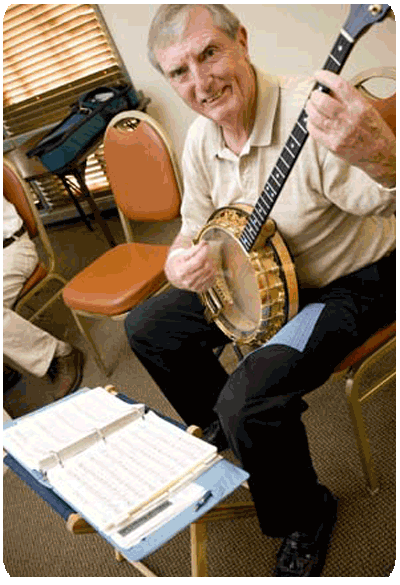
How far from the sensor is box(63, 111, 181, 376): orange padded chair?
1.88m

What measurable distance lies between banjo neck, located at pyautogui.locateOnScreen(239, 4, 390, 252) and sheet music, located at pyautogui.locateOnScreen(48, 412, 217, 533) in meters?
0.50

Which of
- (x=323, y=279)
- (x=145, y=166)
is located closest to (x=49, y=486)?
(x=323, y=279)

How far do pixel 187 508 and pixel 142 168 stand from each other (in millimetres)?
1390

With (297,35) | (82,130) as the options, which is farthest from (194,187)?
(82,130)

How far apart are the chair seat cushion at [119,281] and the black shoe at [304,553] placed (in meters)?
0.98

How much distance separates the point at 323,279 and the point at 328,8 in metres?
1.83

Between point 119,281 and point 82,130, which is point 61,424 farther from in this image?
point 82,130

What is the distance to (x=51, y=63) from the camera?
3.71 metres

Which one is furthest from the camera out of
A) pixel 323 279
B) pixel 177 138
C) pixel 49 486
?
pixel 177 138

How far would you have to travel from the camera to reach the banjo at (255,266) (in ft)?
3.52

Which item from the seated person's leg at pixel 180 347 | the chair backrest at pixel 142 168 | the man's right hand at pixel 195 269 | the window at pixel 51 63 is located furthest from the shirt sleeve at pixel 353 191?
the window at pixel 51 63

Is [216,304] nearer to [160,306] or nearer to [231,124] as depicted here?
[160,306]

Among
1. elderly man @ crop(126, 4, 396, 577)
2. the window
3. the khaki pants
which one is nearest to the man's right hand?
elderly man @ crop(126, 4, 396, 577)

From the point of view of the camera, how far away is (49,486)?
1.15m
